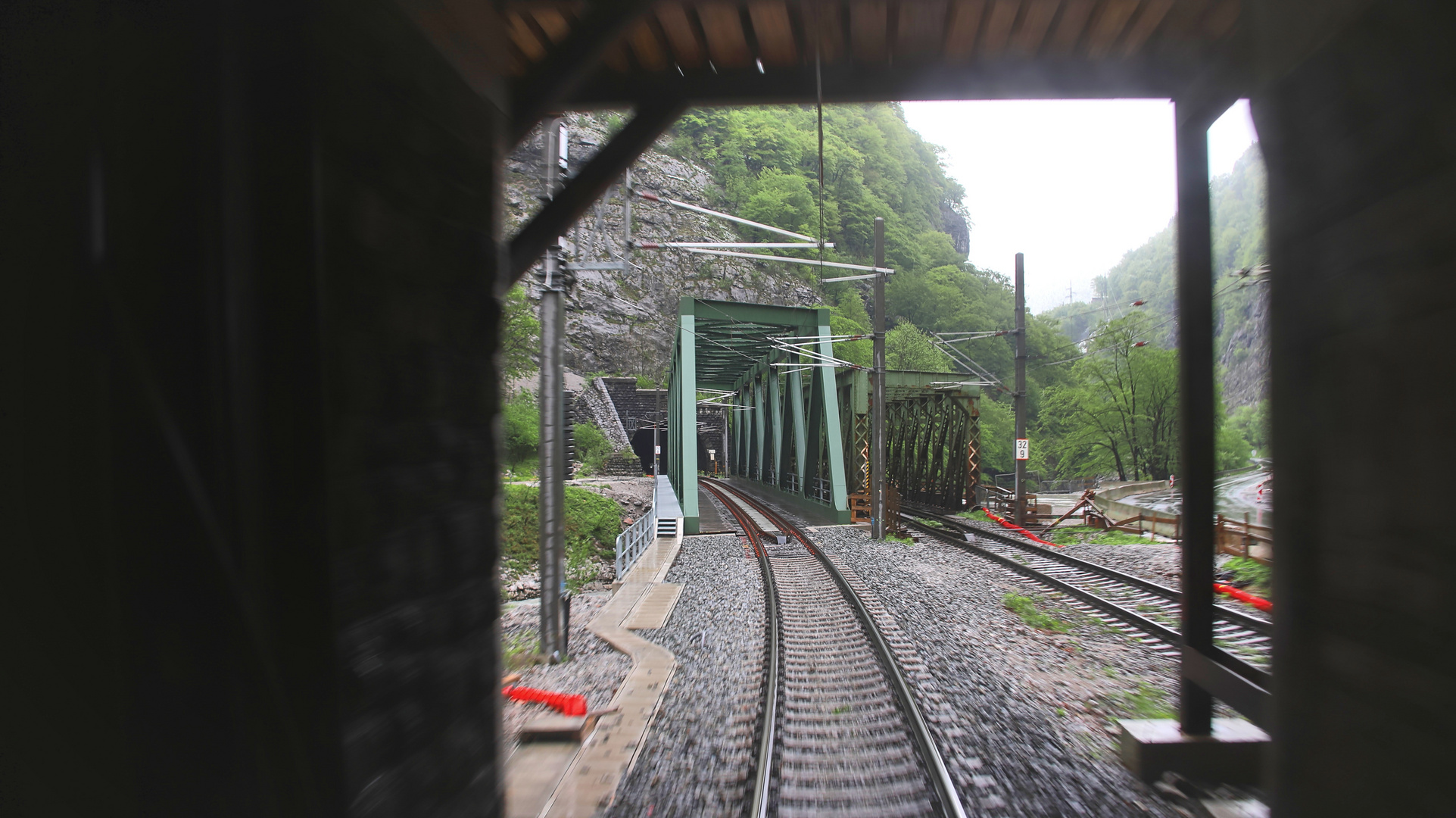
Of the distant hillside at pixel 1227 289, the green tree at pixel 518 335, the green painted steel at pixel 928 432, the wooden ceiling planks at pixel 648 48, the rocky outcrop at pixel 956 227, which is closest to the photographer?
the wooden ceiling planks at pixel 648 48

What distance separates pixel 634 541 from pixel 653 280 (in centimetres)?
3917

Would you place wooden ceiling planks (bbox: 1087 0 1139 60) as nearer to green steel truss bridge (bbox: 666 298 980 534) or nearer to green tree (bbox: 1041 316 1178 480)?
green steel truss bridge (bbox: 666 298 980 534)

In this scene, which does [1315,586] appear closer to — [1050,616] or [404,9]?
[404,9]

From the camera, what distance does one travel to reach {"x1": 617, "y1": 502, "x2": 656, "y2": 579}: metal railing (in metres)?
9.47

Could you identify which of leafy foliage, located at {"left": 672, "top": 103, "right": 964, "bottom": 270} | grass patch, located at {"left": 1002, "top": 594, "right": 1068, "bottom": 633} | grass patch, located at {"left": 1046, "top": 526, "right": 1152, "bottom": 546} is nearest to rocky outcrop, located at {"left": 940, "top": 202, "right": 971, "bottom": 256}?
leafy foliage, located at {"left": 672, "top": 103, "right": 964, "bottom": 270}

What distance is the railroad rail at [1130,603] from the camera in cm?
555

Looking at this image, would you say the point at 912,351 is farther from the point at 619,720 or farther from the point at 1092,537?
the point at 619,720

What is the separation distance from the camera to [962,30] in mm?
2797

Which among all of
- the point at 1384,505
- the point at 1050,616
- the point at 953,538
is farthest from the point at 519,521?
the point at 1384,505

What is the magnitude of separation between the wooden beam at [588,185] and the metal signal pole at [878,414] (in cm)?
957

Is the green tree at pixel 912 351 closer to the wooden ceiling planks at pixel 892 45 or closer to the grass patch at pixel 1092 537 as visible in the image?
the grass patch at pixel 1092 537

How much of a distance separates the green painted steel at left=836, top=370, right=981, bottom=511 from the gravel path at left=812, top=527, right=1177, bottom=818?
7.87 m

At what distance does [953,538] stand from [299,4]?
42.7ft

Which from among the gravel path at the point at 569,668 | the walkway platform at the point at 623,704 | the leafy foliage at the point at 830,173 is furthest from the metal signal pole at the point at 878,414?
the leafy foliage at the point at 830,173
